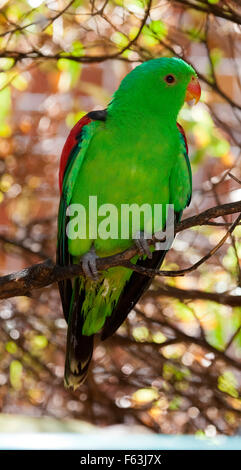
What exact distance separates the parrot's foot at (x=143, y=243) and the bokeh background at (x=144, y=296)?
0.66 metres

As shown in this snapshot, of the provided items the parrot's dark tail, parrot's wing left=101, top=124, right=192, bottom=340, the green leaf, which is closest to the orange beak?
parrot's wing left=101, top=124, right=192, bottom=340

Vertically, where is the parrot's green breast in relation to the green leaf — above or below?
above

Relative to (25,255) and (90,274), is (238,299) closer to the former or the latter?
(90,274)

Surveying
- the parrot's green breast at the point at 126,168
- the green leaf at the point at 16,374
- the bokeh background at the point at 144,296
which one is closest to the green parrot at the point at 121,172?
the parrot's green breast at the point at 126,168

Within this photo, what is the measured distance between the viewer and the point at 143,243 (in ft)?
7.41

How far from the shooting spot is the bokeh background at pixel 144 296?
116 inches

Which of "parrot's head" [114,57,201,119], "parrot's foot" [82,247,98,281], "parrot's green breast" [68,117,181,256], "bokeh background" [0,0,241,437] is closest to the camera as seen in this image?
"parrot's foot" [82,247,98,281]

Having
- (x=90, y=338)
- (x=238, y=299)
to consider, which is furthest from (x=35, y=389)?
(x=238, y=299)

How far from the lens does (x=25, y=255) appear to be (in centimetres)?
334

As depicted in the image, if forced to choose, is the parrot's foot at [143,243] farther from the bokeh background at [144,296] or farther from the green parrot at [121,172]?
the bokeh background at [144,296]

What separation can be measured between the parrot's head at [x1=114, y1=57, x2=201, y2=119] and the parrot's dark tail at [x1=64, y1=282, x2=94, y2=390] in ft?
2.43

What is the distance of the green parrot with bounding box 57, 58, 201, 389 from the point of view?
2270 millimetres

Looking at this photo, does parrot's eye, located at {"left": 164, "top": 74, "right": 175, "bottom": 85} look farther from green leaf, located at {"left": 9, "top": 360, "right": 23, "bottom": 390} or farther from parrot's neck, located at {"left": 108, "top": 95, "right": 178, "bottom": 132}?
green leaf, located at {"left": 9, "top": 360, "right": 23, "bottom": 390}

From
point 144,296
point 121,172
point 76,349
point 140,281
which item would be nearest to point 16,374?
point 144,296
